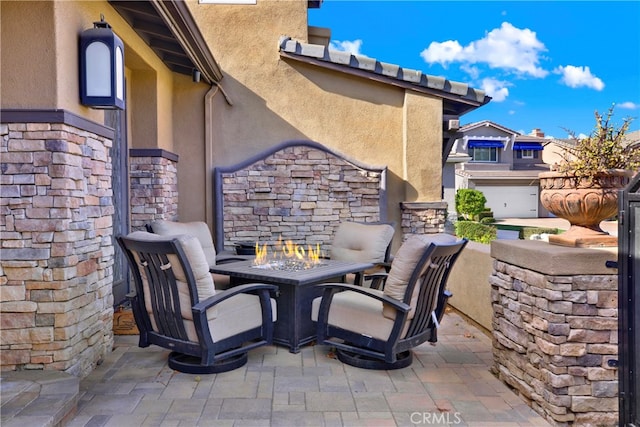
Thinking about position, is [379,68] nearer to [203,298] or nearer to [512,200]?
[203,298]

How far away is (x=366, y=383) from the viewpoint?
3.48 m

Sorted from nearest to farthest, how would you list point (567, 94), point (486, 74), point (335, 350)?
point (335, 350) → point (567, 94) → point (486, 74)

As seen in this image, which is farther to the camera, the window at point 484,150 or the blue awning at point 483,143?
the window at point 484,150

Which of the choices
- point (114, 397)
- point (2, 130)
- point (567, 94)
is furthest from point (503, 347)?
point (567, 94)

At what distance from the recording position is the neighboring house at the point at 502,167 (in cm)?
2362

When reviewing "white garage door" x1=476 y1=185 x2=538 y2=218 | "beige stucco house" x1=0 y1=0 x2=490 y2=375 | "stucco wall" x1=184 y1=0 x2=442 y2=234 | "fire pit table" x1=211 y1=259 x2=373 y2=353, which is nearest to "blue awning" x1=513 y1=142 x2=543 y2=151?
"white garage door" x1=476 y1=185 x2=538 y2=218

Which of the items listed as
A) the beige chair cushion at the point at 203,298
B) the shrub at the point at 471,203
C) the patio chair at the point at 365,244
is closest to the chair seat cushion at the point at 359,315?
the beige chair cushion at the point at 203,298

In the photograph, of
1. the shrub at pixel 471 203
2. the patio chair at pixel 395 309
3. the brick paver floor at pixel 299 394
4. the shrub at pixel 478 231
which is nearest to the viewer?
the brick paver floor at pixel 299 394

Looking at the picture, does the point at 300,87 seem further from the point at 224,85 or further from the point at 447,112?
the point at 447,112

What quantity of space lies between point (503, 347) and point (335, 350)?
1419 millimetres

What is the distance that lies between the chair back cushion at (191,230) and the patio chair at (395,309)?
5.97 ft

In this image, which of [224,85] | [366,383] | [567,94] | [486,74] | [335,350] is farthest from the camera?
[486,74]

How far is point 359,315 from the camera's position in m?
3.75

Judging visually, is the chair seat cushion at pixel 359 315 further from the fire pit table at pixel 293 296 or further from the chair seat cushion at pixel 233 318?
the chair seat cushion at pixel 233 318
